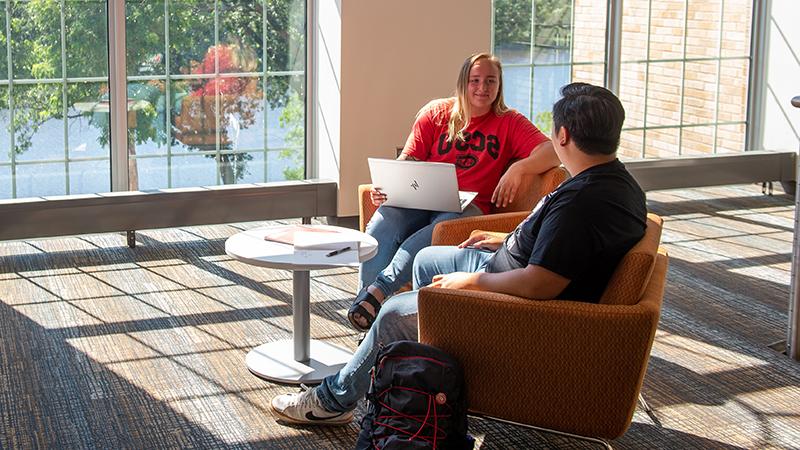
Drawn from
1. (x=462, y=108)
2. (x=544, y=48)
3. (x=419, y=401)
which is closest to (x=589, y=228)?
(x=419, y=401)

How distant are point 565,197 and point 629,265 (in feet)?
0.89

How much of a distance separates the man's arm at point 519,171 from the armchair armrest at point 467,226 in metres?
0.25

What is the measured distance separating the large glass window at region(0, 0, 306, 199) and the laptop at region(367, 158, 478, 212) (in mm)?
2021

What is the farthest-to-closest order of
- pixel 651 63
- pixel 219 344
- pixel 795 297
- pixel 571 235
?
pixel 651 63 < pixel 219 344 < pixel 795 297 < pixel 571 235

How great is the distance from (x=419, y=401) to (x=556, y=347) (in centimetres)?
43

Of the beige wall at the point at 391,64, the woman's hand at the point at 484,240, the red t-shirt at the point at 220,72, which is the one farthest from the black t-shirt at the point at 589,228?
the red t-shirt at the point at 220,72

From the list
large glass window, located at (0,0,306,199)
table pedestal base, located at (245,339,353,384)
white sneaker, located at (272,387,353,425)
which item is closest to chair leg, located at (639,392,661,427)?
white sneaker, located at (272,387,353,425)

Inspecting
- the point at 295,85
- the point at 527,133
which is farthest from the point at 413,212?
the point at 295,85

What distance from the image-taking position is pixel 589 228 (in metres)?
3.22

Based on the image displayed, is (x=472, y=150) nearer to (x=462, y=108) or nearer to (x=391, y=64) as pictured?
(x=462, y=108)

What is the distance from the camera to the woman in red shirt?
4.71m

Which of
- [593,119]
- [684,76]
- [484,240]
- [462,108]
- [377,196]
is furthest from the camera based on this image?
[684,76]

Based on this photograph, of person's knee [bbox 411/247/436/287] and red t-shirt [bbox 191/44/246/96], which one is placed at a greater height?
red t-shirt [bbox 191/44/246/96]

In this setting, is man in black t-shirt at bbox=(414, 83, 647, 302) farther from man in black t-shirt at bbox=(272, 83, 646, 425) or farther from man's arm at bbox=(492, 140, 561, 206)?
man's arm at bbox=(492, 140, 561, 206)
